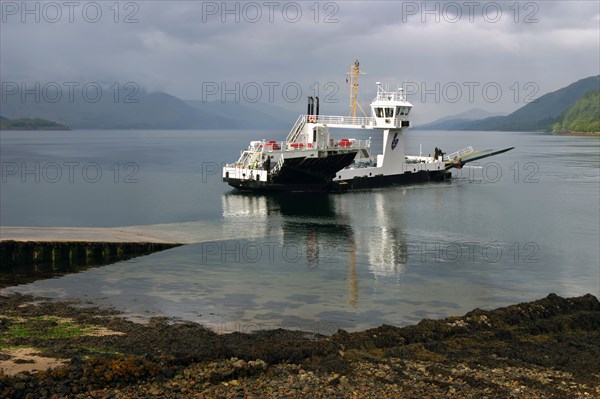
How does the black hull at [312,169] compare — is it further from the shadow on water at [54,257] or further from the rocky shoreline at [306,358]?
the rocky shoreline at [306,358]

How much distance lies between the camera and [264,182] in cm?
6106

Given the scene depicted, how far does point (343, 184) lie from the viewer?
65.1 m

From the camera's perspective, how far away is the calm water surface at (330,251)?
25172 millimetres

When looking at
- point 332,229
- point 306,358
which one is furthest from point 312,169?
point 306,358

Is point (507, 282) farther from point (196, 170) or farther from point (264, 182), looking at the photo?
point (196, 170)

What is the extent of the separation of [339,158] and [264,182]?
8.16 m

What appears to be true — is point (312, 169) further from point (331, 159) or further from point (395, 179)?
point (395, 179)

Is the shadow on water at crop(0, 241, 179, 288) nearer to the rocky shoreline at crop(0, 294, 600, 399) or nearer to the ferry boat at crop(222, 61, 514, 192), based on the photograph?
the rocky shoreline at crop(0, 294, 600, 399)

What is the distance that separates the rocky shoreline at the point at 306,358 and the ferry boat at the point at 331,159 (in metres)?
40.1

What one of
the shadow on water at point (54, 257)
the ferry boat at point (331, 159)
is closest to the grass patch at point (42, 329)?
the shadow on water at point (54, 257)

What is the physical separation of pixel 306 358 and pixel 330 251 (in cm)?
1977

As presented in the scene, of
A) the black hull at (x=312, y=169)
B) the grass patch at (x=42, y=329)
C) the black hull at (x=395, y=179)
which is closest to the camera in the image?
the grass patch at (x=42, y=329)

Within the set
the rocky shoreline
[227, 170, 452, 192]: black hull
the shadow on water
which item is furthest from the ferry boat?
the rocky shoreline

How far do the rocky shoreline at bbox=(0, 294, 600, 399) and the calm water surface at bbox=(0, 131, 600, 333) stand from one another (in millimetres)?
2740
